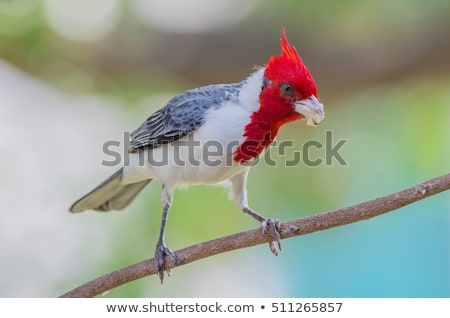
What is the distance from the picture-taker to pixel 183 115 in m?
2.24

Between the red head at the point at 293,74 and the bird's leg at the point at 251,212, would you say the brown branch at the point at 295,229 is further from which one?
the red head at the point at 293,74

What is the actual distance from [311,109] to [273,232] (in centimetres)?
37

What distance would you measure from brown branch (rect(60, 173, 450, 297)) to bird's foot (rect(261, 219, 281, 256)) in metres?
0.02

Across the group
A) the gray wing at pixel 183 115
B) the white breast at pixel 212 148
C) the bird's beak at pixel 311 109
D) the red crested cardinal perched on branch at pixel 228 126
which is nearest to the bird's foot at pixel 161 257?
the red crested cardinal perched on branch at pixel 228 126

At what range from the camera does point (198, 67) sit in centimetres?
286

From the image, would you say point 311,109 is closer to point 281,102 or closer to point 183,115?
point 281,102

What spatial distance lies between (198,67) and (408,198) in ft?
4.11

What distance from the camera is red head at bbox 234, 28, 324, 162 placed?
206cm

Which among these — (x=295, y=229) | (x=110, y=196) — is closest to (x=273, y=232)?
(x=295, y=229)

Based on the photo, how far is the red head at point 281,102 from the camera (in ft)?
6.77

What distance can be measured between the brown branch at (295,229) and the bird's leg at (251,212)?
0.03m
